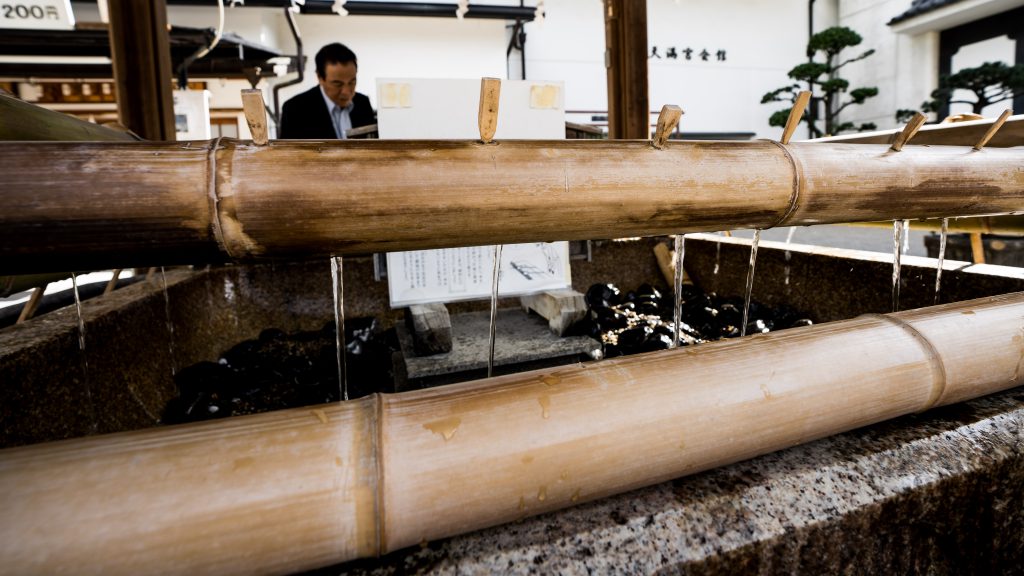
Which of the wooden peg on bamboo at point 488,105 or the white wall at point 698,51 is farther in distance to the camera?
the white wall at point 698,51

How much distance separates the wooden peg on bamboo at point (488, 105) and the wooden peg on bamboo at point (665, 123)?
285mm

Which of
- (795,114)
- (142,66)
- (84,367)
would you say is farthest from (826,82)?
(84,367)

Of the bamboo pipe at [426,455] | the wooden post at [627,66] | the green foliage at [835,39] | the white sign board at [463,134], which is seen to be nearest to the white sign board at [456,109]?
the white sign board at [463,134]

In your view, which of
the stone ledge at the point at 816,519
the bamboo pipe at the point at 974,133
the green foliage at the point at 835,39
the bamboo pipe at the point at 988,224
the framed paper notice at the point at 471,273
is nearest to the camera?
the stone ledge at the point at 816,519

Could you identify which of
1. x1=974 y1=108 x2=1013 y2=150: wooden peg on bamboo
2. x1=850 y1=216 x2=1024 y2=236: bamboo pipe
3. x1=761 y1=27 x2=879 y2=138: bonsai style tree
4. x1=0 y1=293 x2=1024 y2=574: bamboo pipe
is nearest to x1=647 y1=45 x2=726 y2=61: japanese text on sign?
x1=761 y1=27 x2=879 y2=138: bonsai style tree

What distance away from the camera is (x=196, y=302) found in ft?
8.23

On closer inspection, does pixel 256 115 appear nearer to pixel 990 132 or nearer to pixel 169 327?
pixel 990 132

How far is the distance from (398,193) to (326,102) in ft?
13.9

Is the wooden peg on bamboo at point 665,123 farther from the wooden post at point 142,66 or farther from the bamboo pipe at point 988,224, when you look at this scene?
the wooden post at point 142,66

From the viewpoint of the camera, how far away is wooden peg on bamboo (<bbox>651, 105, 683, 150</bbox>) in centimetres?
86

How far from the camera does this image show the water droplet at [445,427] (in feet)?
2.55

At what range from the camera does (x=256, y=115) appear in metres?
0.73

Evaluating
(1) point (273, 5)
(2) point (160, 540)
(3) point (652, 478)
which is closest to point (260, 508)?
(2) point (160, 540)

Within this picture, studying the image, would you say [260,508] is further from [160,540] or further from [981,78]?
[981,78]
